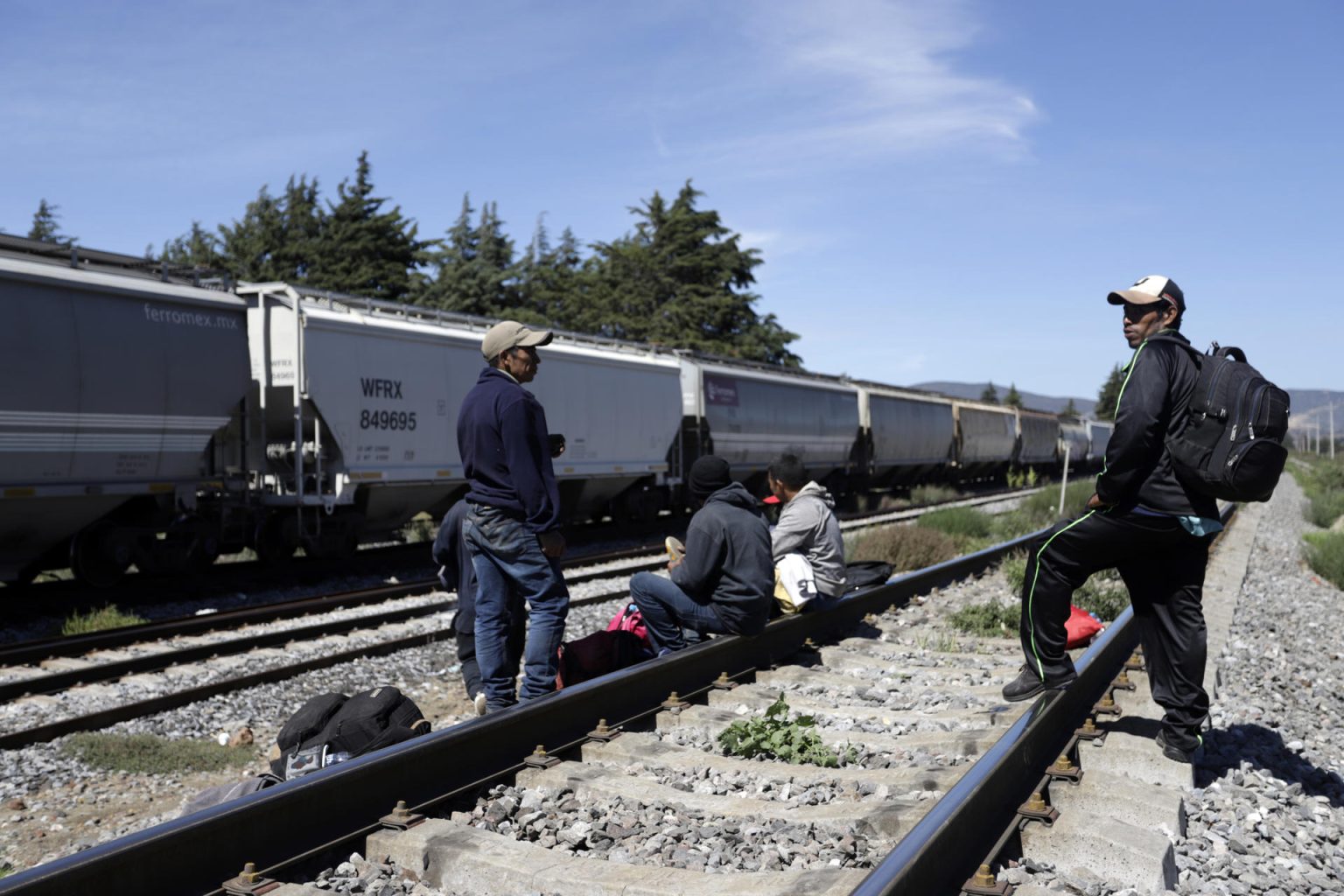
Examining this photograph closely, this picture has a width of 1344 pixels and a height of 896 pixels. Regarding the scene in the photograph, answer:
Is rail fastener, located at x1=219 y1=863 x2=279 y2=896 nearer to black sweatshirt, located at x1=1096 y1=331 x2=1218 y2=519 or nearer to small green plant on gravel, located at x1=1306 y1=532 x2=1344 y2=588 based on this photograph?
black sweatshirt, located at x1=1096 y1=331 x2=1218 y2=519

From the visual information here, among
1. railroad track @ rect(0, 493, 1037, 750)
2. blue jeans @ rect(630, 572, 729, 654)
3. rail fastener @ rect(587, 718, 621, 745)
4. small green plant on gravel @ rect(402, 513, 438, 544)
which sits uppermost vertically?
blue jeans @ rect(630, 572, 729, 654)

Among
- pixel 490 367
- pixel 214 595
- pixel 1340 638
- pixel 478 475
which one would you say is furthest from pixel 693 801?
pixel 214 595

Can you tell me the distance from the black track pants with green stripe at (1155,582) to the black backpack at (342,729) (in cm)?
276

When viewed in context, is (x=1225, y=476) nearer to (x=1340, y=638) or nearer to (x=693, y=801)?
(x=693, y=801)

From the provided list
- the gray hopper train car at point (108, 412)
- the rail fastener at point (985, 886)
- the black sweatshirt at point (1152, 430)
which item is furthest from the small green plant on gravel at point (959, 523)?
the rail fastener at point (985, 886)

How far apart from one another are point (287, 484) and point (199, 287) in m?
2.58

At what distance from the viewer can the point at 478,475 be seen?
213 inches

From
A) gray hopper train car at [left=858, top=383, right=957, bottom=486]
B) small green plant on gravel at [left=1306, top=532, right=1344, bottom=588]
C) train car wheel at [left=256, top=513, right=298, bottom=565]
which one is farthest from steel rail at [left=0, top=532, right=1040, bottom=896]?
gray hopper train car at [left=858, top=383, right=957, bottom=486]

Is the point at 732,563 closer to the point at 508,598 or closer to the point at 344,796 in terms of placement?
the point at 508,598

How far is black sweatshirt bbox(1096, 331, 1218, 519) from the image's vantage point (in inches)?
175

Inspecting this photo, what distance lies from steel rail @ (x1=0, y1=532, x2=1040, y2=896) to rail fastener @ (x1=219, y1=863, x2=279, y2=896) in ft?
0.26

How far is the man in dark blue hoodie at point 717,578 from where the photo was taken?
21.1 feet

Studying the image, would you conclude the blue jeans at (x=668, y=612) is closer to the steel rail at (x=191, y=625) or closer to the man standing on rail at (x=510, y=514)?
the man standing on rail at (x=510, y=514)

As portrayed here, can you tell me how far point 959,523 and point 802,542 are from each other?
12.2m
